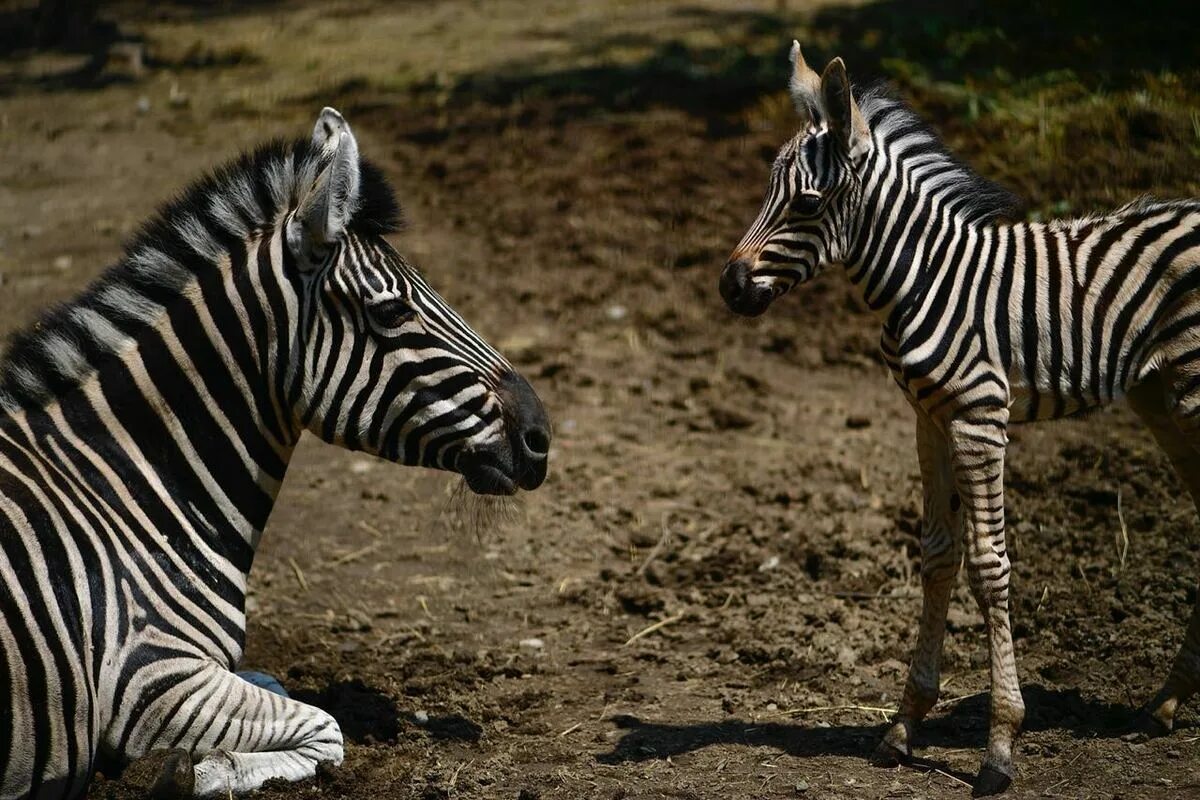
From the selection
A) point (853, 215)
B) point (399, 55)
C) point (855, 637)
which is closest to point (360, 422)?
point (853, 215)

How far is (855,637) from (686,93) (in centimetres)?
766

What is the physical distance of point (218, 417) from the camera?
5.11 meters

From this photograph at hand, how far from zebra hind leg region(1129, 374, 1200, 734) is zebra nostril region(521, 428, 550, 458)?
245 centimetres

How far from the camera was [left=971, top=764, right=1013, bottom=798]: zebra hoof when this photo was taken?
198 inches

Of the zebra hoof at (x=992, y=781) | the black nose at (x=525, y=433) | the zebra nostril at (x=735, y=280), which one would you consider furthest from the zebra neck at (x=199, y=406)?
the zebra hoof at (x=992, y=781)

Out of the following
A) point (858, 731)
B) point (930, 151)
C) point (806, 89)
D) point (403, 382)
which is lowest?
point (858, 731)

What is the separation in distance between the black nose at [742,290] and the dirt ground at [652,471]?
1.82 m

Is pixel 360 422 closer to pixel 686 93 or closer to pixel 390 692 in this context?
pixel 390 692

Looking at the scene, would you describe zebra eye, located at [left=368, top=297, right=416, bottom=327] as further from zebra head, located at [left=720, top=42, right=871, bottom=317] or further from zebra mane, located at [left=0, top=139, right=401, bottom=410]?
zebra head, located at [left=720, top=42, right=871, bottom=317]

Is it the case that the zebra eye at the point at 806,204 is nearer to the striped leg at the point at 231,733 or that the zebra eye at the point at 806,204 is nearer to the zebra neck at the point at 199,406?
the zebra neck at the point at 199,406

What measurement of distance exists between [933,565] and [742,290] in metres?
1.38

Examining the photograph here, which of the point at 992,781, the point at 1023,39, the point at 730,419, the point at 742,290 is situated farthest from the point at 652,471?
the point at 1023,39

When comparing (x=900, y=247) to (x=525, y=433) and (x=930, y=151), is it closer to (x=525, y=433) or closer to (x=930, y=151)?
(x=930, y=151)

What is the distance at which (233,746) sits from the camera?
4840 millimetres
